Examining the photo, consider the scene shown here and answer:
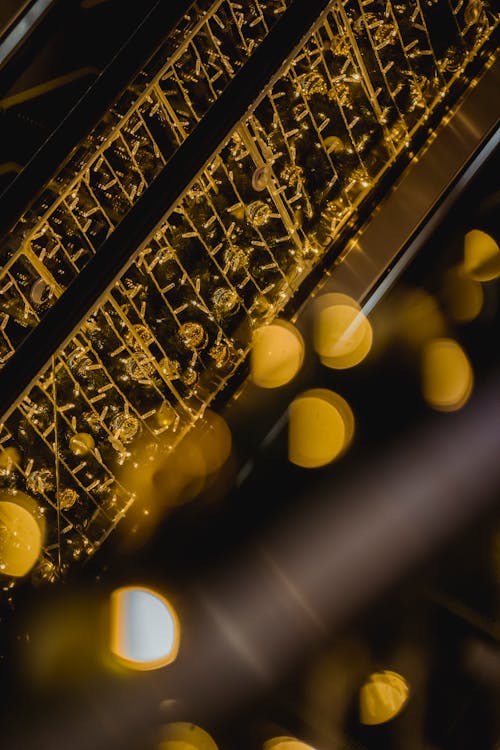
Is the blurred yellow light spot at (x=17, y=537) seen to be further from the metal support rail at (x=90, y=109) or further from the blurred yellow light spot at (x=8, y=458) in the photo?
the metal support rail at (x=90, y=109)

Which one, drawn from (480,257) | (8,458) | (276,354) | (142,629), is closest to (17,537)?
(8,458)

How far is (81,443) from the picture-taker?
1.02 metres

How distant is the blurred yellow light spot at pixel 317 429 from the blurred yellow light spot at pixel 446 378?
0.48ft

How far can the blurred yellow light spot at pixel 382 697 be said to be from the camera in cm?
102

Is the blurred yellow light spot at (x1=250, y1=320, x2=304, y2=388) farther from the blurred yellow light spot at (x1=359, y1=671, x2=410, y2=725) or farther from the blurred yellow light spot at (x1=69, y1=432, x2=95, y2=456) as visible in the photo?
the blurred yellow light spot at (x1=359, y1=671, x2=410, y2=725)

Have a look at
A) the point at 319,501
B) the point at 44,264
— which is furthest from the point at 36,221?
the point at 319,501

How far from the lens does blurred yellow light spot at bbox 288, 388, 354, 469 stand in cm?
→ 115

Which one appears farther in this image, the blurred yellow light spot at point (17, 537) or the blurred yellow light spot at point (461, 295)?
the blurred yellow light spot at point (461, 295)

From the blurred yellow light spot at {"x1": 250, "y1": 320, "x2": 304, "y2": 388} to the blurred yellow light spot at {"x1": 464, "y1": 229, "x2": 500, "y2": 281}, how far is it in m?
0.33

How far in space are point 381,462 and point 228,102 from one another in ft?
2.22

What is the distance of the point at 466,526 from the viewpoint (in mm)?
1109

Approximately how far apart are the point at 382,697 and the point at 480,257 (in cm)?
75

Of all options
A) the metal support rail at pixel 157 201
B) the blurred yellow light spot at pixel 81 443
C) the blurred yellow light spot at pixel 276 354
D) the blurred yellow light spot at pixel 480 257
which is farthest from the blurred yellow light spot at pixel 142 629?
the blurred yellow light spot at pixel 480 257

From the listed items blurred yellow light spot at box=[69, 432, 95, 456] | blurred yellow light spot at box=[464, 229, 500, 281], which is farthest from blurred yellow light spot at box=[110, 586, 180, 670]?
blurred yellow light spot at box=[464, 229, 500, 281]
